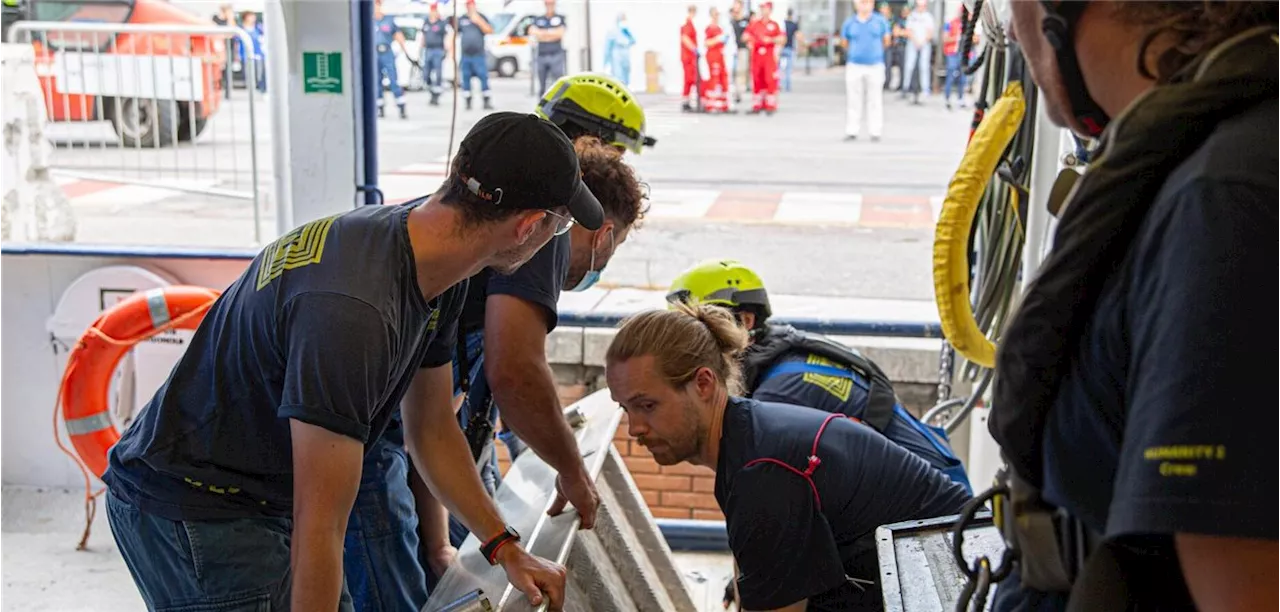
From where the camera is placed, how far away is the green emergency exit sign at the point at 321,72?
4.77m

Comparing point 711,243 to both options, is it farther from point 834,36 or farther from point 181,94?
point 834,36

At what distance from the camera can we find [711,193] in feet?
45.3

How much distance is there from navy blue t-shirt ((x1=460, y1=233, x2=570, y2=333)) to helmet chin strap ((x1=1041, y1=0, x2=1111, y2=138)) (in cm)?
170

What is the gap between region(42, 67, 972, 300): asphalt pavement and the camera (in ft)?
27.5

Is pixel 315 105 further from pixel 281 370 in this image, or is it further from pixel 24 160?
pixel 281 370

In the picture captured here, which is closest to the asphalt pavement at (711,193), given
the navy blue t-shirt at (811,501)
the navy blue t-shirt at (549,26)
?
the navy blue t-shirt at (549,26)

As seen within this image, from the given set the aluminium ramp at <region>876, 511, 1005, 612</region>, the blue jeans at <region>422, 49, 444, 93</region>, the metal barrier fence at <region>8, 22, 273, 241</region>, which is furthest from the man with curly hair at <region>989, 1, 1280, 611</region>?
the blue jeans at <region>422, 49, 444, 93</region>

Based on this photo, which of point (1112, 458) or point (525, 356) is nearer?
point (1112, 458)

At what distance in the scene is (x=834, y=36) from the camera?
3916 cm

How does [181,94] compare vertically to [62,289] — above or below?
above

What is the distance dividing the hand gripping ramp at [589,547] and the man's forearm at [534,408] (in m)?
0.18

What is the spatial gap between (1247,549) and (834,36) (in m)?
39.4

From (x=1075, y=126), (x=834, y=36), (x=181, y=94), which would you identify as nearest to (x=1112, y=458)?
(x=1075, y=126)

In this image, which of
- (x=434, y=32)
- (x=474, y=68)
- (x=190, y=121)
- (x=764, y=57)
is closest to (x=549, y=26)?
(x=474, y=68)
